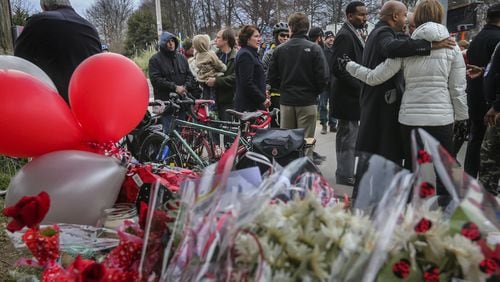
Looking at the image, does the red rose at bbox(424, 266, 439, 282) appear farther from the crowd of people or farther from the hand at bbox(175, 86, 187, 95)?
the hand at bbox(175, 86, 187, 95)

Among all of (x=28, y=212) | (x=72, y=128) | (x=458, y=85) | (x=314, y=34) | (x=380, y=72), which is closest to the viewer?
(x=28, y=212)

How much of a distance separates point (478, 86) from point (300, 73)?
170 centimetres

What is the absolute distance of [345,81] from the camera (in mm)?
4160

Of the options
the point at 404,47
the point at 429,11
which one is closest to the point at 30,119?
the point at 404,47

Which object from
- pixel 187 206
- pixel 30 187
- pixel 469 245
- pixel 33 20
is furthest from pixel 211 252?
pixel 33 20

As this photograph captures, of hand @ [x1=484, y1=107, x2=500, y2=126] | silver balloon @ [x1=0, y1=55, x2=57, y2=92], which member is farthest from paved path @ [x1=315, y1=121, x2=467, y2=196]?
silver balloon @ [x1=0, y1=55, x2=57, y2=92]

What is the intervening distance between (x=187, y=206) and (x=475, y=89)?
13.3 feet

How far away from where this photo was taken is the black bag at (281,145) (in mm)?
3477

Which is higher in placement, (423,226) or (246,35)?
(246,35)

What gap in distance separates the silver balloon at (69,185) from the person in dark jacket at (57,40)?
164 cm

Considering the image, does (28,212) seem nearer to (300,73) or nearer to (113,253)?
(113,253)

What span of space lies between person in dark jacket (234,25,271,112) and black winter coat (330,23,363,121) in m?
0.96

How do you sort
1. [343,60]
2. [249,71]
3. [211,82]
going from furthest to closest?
[211,82] → [249,71] → [343,60]

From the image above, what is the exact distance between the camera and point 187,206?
Answer: 1022 millimetres
